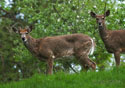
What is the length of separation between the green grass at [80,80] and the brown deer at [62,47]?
2.83 metres

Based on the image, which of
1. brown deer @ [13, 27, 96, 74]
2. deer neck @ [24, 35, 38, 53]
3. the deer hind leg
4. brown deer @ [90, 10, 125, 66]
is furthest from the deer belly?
brown deer @ [90, 10, 125, 66]

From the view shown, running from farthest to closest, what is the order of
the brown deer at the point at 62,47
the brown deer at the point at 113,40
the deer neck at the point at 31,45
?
the deer neck at the point at 31,45
the brown deer at the point at 62,47
the brown deer at the point at 113,40

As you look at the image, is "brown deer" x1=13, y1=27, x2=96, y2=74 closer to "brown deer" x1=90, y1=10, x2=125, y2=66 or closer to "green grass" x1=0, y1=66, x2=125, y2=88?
"brown deer" x1=90, y1=10, x2=125, y2=66

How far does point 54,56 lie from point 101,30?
7.25 feet

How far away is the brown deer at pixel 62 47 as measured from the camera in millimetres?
13414

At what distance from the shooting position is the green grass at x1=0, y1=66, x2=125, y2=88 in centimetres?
938

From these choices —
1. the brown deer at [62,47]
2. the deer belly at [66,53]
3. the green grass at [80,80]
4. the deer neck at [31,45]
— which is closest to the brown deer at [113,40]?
the brown deer at [62,47]

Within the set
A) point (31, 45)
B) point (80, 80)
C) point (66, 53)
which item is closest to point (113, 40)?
point (66, 53)

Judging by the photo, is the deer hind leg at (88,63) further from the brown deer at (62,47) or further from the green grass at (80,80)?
the green grass at (80,80)

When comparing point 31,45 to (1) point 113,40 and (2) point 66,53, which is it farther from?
(1) point 113,40

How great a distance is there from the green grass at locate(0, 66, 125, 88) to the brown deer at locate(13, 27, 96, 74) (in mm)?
2835

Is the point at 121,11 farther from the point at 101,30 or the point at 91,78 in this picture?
the point at 91,78

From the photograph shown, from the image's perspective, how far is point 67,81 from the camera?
9945mm

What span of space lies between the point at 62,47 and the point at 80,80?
13.3 feet
